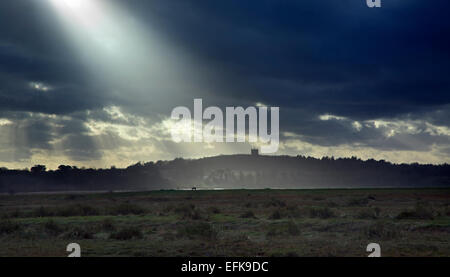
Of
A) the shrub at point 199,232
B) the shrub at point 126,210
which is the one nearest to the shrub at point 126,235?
the shrub at point 199,232

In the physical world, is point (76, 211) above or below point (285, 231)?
below

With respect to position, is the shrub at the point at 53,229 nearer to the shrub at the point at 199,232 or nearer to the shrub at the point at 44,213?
the shrub at the point at 199,232

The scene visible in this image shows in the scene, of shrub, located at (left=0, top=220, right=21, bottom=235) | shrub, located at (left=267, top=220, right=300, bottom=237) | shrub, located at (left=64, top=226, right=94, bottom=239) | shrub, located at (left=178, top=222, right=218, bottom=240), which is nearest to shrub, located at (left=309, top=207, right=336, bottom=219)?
shrub, located at (left=267, top=220, right=300, bottom=237)

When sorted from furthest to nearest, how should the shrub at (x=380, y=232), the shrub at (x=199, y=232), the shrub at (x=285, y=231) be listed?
the shrub at (x=285, y=231), the shrub at (x=199, y=232), the shrub at (x=380, y=232)

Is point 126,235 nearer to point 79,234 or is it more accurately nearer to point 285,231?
point 79,234

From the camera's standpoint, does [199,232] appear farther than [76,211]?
No

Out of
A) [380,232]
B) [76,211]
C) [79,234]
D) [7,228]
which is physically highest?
[380,232]

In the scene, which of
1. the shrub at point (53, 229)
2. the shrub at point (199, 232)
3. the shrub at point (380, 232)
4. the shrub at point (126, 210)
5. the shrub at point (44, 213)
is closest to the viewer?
the shrub at point (380, 232)

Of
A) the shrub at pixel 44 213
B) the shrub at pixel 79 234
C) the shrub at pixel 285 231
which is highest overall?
the shrub at pixel 285 231

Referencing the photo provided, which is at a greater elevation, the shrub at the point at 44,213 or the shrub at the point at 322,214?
the shrub at the point at 322,214

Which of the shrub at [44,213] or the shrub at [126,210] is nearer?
the shrub at [44,213]

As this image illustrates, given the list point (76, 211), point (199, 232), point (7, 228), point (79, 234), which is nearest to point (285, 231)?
point (199, 232)
